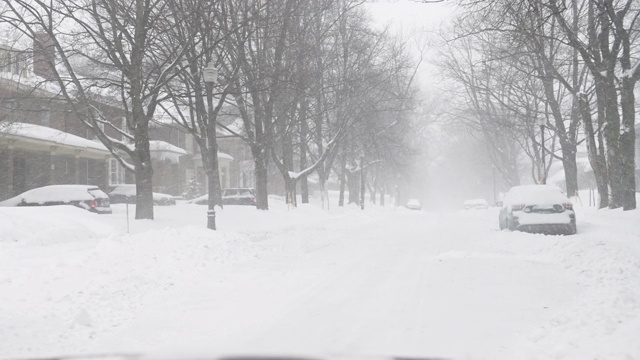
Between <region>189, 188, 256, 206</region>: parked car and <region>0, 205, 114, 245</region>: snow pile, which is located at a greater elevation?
<region>189, 188, 256, 206</region>: parked car

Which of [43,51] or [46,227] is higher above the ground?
[43,51]

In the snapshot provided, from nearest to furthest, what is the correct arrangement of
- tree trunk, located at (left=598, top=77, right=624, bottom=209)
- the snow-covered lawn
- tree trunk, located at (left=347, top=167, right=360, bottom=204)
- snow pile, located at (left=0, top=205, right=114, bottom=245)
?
1. the snow-covered lawn
2. snow pile, located at (left=0, top=205, right=114, bottom=245)
3. tree trunk, located at (left=598, top=77, right=624, bottom=209)
4. tree trunk, located at (left=347, top=167, right=360, bottom=204)

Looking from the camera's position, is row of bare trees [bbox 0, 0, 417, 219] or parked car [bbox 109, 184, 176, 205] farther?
parked car [bbox 109, 184, 176, 205]

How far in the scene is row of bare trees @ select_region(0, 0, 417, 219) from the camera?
49.8ft

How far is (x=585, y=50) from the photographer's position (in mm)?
16297

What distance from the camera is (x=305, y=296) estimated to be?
7113mm

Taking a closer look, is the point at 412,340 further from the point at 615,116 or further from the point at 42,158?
the point at 42,158

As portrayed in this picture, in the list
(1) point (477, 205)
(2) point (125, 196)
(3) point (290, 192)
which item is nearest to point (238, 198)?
(2) point (125, 196)

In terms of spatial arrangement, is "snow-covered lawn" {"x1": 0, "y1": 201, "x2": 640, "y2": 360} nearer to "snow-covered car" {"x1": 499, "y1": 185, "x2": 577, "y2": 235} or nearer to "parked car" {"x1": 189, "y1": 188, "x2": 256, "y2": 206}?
"snow-covered car" {"x1": 499, "y1": 185, "x2": 577, "y2": 235}

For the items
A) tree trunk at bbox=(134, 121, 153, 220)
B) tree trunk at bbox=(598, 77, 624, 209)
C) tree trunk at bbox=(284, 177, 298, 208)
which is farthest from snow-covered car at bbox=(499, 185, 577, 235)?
tree trunk at bbox=(284, 177, 298, 208)

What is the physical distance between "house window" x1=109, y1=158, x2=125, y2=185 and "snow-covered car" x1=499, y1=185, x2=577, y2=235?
28.3m

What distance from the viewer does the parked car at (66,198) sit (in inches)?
772

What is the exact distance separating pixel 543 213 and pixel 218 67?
12.9 metres

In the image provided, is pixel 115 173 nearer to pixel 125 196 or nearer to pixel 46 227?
pixel 125 196
